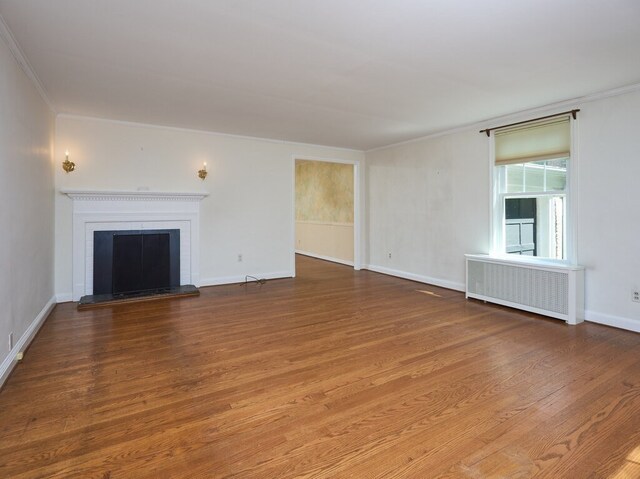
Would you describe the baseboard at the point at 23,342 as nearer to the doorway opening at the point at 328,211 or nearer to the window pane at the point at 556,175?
the doorway opening at the point at 328,211

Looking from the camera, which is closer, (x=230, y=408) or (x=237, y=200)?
(x=230, y=408)

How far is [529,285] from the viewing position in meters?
4.21

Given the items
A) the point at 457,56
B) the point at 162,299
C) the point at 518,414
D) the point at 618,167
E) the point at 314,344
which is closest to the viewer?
the point at 518,414

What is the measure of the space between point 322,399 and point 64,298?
13.7 ft

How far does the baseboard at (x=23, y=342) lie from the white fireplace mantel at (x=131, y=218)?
2.26 feet

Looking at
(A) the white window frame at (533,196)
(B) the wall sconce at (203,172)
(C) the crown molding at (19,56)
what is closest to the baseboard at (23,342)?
(C) the crown molding at (19,56)

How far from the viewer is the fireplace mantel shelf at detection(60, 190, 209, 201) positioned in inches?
186

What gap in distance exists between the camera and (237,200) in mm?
5938

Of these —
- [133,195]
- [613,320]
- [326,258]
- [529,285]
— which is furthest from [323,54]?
[326,258]

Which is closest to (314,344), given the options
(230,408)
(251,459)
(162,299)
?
(230,408)

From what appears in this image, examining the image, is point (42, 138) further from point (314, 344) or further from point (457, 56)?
point (457, 56)

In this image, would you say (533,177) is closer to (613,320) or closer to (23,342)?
(613,320)

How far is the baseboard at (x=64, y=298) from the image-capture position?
15.3 feet

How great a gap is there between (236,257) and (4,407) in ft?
12.9
